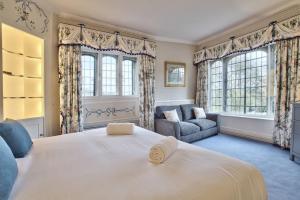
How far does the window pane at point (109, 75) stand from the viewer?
165 inches

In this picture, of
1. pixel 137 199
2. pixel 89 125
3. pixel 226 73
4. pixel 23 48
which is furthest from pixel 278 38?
pixel 23 48

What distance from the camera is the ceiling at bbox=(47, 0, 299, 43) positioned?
3146 millimetres

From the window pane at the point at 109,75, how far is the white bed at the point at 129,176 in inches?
105

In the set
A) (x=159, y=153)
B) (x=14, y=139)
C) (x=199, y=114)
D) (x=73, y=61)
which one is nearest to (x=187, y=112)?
(x=199, y=114)

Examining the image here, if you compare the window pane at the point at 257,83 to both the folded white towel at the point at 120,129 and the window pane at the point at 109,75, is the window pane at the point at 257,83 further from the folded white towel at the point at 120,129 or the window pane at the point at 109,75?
the folded white towel at the point at 120,129

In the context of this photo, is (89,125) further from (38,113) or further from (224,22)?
(224,22)

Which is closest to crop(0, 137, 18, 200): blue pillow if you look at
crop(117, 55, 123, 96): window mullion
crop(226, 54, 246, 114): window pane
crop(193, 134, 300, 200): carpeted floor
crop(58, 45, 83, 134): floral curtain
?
crop(193, 134, 300, 200): carpeted floor

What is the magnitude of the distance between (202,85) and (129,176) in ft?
15.4

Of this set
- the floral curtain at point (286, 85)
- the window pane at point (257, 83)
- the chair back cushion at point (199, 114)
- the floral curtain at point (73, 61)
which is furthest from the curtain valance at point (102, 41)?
the floral curtain at point (286, 85)

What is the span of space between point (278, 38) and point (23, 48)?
4819mm

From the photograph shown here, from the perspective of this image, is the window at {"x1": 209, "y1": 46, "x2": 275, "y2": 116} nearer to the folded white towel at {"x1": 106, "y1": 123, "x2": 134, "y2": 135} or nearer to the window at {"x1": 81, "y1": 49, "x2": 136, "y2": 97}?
the window at {"x1": 81, "y1": 49, "x2": 136, "y2": 97}

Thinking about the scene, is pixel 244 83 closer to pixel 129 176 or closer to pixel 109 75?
pixel 109 75

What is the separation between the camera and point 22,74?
2982 mm

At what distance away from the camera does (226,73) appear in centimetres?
498
